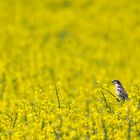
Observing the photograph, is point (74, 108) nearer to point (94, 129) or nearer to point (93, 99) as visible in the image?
point (94, 129)

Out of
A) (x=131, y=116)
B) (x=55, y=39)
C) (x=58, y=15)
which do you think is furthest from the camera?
(x=58, y=15)

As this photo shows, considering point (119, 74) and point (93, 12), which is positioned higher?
point (93, 12)

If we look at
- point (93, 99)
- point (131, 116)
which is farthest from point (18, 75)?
point (131, 116)

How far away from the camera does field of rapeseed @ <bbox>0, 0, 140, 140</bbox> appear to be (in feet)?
29.7

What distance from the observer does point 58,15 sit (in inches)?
1294

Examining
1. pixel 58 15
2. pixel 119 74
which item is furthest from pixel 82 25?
pixel 119 74

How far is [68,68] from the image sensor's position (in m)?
21.9

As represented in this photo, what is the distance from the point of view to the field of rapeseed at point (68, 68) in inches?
356

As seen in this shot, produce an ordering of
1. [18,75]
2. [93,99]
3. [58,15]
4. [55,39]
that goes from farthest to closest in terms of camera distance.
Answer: [58,15], [55,39], [18,75], [93,99]

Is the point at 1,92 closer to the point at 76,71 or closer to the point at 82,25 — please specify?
the point at 76,71

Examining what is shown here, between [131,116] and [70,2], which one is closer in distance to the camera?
[131,116]

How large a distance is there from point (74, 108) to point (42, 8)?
25.0m

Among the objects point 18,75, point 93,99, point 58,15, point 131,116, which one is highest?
point 58,15

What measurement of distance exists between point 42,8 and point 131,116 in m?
26.1
